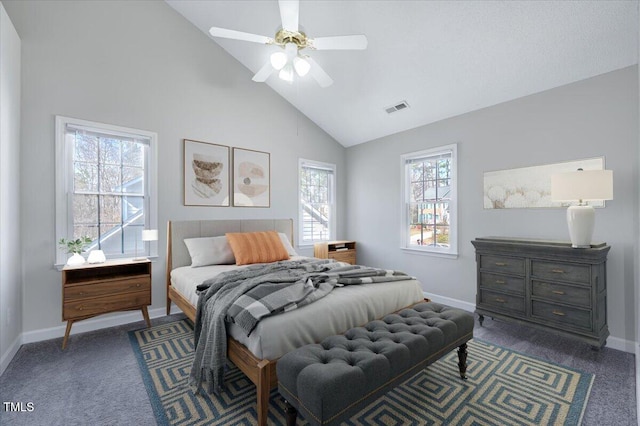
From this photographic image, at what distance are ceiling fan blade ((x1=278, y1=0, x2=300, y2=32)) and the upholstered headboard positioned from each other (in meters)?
2.55

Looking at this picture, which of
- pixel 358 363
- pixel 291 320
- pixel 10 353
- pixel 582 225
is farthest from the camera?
pixel 582 225

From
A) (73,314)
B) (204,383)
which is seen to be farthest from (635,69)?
(73,314)

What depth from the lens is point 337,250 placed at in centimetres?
502

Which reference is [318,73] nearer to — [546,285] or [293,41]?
[293,41]

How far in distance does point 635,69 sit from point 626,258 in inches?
67.8

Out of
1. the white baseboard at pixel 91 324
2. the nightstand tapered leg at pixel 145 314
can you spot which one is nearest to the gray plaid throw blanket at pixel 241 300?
the nightstand tapered leg at pixel 145 314

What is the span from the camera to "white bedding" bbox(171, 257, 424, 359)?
67.8 inches

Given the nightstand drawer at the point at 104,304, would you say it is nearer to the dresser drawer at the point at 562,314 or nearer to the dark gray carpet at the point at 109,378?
the dark gray carpet at the point at 109,378

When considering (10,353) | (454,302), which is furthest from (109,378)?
(454,302)

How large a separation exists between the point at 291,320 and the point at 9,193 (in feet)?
8.90

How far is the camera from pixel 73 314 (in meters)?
2.66

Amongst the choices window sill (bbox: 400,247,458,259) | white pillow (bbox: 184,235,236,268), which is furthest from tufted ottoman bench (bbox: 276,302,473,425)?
white pillow (bbox: 184,235,236,268)

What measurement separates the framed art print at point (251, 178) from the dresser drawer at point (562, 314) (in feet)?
11.7

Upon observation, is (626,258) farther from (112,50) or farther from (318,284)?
(112,50)
